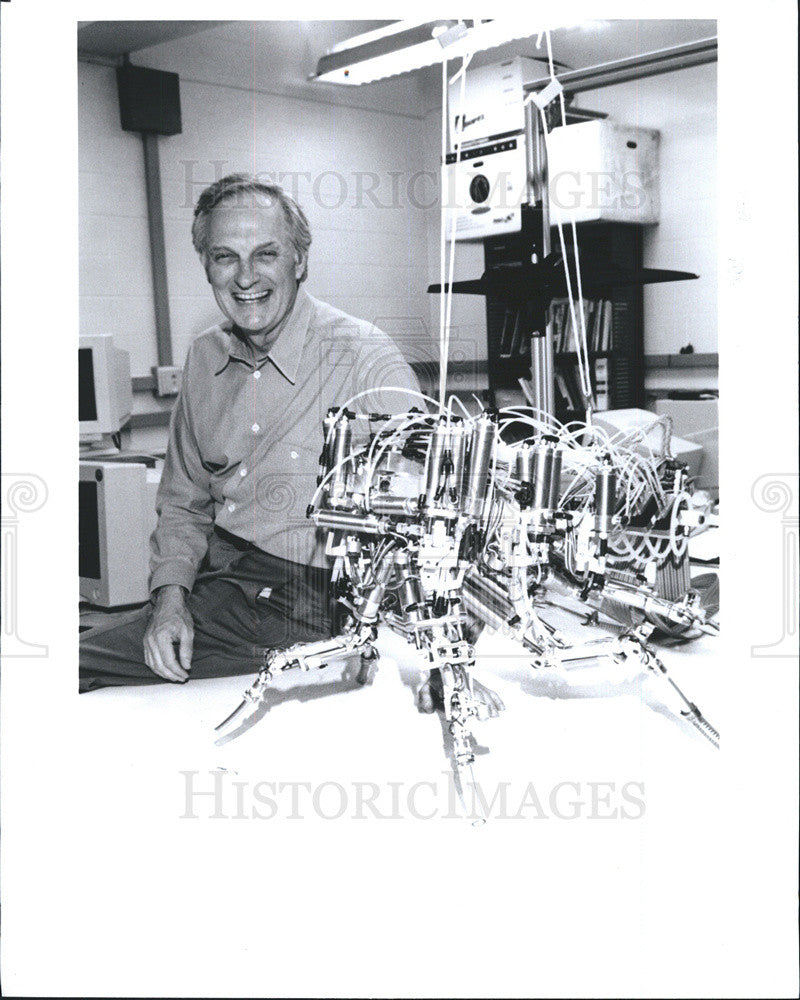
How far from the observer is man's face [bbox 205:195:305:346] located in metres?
1.79

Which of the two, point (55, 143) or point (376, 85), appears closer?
point (55, 143)

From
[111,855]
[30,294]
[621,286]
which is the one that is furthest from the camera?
[621,286]

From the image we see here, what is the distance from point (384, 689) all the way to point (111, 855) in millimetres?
495

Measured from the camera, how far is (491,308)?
5.80ft

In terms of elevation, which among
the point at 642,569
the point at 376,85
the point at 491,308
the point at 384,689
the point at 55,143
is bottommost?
the point at 384,689

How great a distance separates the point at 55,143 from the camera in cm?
148

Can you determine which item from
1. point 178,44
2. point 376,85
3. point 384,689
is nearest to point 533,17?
point 376,85

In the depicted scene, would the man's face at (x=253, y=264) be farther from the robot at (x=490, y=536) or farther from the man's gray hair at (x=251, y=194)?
the robot at (x=490, y=536)

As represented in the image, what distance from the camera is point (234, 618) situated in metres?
1.85

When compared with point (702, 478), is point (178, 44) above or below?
above

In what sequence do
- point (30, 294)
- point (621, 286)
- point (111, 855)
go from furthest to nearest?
point (621, 286)
point (111, 855)
point (30, 294)

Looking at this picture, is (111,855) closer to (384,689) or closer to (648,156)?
(384,689)

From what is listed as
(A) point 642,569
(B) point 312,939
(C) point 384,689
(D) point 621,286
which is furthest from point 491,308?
(B) point 312,939

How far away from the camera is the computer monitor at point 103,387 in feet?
5.48
